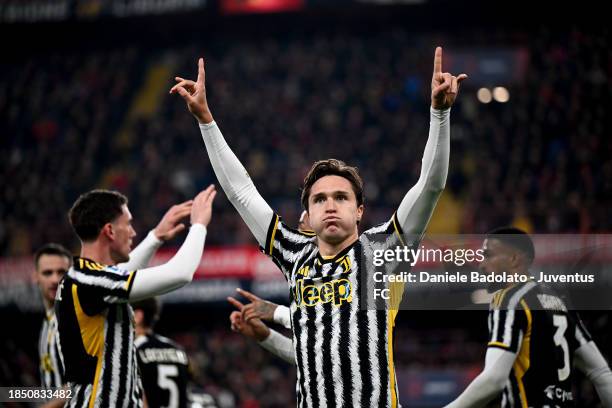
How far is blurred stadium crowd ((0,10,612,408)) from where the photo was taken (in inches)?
688

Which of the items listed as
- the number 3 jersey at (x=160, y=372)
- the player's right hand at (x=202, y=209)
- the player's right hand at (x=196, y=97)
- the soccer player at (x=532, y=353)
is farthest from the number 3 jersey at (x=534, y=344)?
the number 3 jersey at (x=160, y=372)

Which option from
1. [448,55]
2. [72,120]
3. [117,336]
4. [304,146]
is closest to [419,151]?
[304,146]

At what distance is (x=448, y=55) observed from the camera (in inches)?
952

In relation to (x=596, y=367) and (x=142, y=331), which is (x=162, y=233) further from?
(x=596, y=367)

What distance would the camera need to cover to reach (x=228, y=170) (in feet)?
15.3

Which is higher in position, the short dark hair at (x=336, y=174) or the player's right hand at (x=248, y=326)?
the short dark hair at (x=336, y=174)

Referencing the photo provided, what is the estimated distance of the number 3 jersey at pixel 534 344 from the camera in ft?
17.4

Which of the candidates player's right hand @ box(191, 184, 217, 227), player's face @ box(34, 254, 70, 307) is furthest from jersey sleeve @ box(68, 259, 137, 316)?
player's face @ box(34, 254, 70, 307)

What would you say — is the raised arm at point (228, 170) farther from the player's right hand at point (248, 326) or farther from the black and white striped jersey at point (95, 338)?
the black and white striped jersey at point (95, 338)

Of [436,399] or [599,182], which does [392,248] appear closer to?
[436,399]

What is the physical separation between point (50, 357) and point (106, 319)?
89.7 inches

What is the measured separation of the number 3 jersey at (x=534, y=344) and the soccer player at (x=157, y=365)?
8.48 feet

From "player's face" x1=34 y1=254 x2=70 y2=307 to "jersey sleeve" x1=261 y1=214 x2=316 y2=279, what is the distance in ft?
9.80

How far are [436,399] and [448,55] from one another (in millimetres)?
11624
